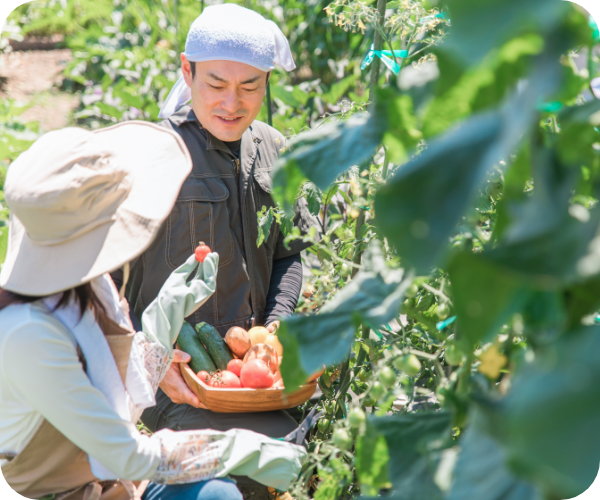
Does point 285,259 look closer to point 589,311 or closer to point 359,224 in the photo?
point 359,224

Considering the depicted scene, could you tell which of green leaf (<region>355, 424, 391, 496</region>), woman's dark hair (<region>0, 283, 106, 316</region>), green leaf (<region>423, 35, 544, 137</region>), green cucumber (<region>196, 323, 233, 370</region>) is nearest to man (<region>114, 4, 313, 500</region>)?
green cucumber (<region>196, 323, 233, 370</region>)

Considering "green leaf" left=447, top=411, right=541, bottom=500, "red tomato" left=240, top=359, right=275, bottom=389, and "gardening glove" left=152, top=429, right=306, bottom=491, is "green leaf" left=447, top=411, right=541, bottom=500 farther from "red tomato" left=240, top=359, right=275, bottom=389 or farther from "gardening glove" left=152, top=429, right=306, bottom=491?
"red tomato" left=240, top=359, right=275, bottom=389

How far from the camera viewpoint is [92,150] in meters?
1.11

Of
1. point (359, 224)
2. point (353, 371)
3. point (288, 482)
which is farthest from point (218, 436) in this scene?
point (359, 224)

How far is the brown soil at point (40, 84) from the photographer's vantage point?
16.7 feet

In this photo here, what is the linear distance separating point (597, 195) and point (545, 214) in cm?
19

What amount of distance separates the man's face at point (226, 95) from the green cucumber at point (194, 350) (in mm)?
687

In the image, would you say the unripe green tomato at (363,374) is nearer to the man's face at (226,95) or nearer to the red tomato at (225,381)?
the red tomato at (225,381)

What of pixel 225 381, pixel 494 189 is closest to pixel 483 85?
pixel 494 189

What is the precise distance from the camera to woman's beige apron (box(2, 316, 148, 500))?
1.22m

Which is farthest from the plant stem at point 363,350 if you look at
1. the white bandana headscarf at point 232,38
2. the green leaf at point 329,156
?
the white bandana headscarf at point 232,38

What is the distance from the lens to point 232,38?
1.78 m

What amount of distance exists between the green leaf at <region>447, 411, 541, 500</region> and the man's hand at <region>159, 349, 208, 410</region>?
1.33m

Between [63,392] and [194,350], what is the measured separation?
736 millimetres
